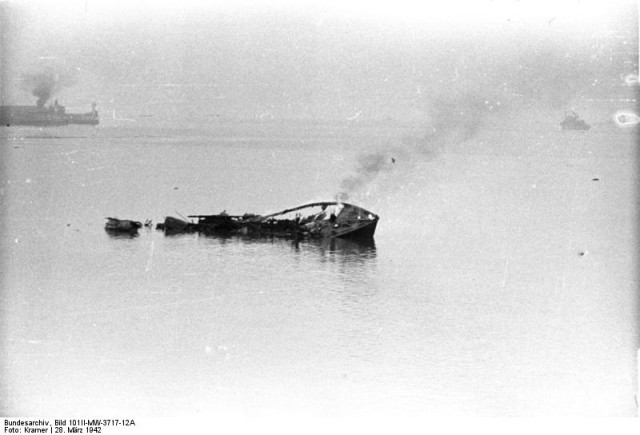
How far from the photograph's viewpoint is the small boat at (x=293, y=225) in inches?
1372

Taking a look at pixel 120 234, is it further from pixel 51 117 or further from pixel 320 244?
pixel 51 117

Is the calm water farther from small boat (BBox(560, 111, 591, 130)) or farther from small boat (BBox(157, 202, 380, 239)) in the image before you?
small boat (BBox(560, 111, 591, 130))

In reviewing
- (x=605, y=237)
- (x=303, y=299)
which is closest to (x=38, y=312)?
(x=303, y=299)

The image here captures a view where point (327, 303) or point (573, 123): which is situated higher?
point (573, 123)

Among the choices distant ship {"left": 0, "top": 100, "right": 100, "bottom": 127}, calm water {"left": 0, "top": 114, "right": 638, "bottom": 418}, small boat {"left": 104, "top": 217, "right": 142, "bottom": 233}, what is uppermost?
distant ship {"left": 0, "top": 100, "right": 100, "bottom": 127}

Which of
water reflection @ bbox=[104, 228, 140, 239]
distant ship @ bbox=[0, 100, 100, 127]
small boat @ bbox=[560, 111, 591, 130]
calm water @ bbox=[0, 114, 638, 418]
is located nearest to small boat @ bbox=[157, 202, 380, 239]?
calm water @ bbox=[0, 114, 638, 418]

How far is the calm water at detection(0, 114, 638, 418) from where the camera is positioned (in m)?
19.9

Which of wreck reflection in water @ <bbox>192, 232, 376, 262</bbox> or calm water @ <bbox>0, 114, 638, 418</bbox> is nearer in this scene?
calm water @ <bbox>0, 114, 638, 418</bbox>

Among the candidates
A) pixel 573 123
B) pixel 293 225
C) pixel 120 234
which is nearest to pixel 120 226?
pixel 120 234

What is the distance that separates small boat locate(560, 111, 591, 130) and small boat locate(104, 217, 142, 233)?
118ft

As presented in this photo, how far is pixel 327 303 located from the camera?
25.7m

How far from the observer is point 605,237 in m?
34.8

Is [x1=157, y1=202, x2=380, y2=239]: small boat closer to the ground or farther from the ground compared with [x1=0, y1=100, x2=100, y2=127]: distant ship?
closer to the ground

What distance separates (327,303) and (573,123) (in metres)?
45.3
